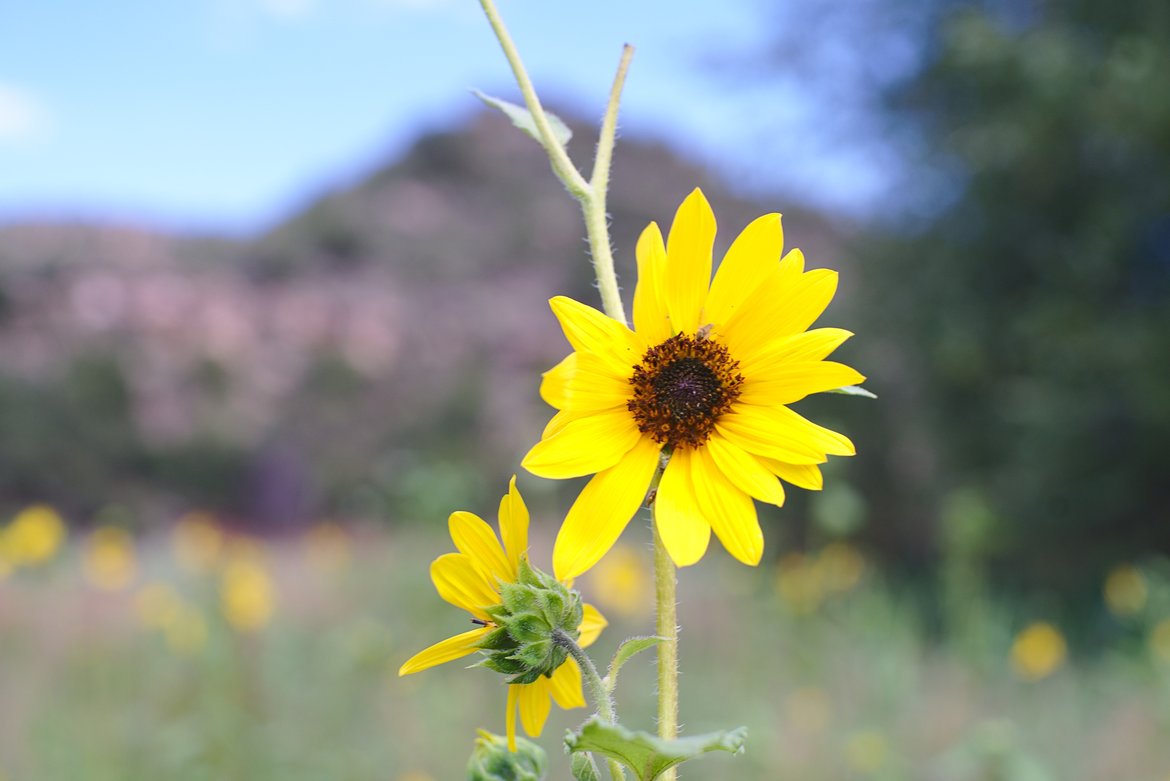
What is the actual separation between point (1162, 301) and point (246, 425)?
751 centimetres

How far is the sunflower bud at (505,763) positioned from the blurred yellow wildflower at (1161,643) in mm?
3314

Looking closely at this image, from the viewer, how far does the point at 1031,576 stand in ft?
24.7

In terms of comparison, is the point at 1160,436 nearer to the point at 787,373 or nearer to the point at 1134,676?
the point at 1134,676

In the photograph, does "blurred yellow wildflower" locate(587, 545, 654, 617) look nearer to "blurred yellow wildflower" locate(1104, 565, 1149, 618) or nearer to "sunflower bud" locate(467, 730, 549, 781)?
"blurred yellow wildflower" locate(1104, 565, 1149, 618)

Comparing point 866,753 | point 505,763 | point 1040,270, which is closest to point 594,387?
point 505,763

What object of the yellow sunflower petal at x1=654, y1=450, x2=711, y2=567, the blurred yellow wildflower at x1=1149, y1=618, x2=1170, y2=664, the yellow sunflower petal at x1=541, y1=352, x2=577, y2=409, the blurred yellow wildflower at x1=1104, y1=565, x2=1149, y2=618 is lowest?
the yellow sunflower petal at x1=654, y1=450, x2=711, y2=567

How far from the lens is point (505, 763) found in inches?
26.5

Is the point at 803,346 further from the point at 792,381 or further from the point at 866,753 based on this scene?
the point at 866,753

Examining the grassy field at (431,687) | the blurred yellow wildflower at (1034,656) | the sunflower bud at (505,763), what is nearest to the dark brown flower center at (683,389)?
the sunflower bud at (505,763)

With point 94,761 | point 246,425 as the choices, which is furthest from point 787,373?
point 246,425

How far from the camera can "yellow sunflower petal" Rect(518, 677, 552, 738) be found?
646mm

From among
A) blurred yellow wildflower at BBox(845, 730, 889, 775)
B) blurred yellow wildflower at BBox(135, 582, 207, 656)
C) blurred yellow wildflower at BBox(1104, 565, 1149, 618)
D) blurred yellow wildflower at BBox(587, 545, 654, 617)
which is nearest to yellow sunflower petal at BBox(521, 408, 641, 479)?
blurred yellow wildflower at BBox(845, 730, 889, 775)

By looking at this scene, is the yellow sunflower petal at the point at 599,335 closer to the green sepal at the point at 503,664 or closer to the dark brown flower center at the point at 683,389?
the dark brown flower center at the point at 683,389

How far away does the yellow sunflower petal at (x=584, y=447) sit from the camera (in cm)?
60
